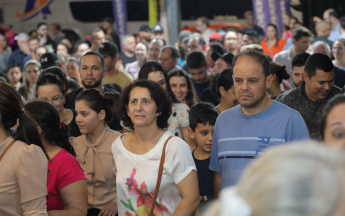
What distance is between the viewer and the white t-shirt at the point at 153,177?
109 inches

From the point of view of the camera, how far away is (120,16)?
11.8 m

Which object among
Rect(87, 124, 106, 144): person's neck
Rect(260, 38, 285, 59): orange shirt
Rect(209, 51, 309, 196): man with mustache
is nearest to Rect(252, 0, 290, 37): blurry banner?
Rect(260, 38, 285, 59): orange shirt

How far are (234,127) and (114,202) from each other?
1.22 metres

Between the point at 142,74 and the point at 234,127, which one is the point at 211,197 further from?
the point at 142,74

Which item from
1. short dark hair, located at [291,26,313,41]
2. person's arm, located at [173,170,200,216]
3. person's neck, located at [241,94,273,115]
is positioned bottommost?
person's arm, located at [173,170,200,216]

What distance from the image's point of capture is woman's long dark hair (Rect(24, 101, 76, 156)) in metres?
3.13

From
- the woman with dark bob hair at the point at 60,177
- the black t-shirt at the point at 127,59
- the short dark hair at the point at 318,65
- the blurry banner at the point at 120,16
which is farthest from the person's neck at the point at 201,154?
the blurry banner at the point at 120,16

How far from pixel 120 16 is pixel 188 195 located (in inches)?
381

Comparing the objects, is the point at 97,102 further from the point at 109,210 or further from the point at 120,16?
the point at 120,16

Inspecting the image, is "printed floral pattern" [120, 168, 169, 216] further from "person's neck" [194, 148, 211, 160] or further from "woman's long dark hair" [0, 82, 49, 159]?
"person's neck" [194, 148, 211, 160]

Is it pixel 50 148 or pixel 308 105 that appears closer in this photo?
pixel 50 148

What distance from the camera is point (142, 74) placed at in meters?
4.74

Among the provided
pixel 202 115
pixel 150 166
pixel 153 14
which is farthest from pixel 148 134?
pixel 153 14

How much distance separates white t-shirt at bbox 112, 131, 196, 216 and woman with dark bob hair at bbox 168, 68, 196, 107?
2.19 meters
